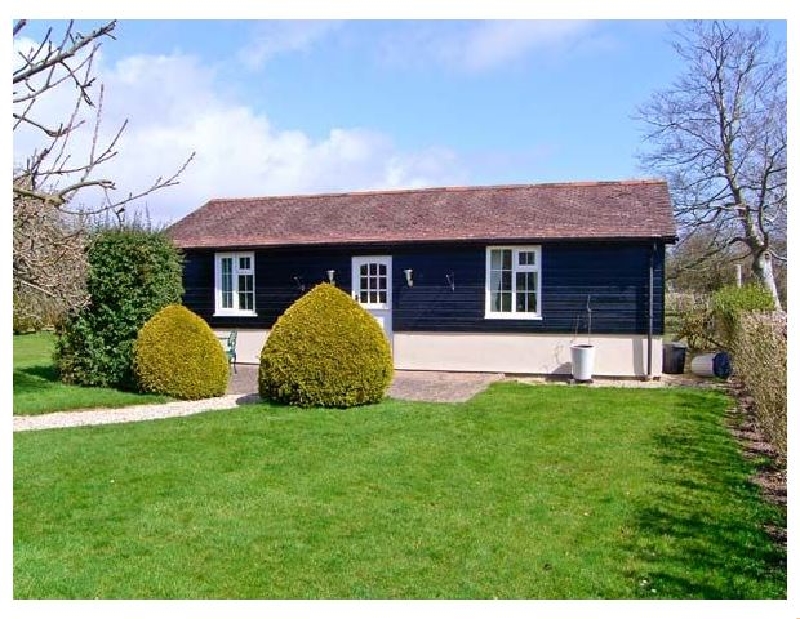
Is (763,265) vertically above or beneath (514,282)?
above

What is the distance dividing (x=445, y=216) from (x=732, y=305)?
7243 millimetres

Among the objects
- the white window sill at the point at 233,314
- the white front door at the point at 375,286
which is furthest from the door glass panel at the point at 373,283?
the white window sill at the point at 233,314

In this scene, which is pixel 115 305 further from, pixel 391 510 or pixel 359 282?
pixel 391 510

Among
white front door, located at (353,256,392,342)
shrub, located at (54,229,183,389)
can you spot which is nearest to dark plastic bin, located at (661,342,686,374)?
white front door, located at (353,256,392,342)

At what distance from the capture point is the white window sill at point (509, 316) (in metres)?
16.3

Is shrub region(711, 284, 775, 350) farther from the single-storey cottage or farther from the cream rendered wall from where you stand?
the single-storey cottage

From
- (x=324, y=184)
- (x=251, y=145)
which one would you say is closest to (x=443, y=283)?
(x=324, y=184)

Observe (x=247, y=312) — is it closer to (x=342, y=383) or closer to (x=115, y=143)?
(x=342, y=383)

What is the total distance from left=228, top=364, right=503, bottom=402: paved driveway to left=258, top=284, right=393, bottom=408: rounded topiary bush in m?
1.31

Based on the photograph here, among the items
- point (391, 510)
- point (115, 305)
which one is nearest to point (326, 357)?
point (115, 305)

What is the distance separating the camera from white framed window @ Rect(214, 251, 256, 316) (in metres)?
18.8

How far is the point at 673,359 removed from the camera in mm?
16750

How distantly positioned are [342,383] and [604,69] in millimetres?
6872

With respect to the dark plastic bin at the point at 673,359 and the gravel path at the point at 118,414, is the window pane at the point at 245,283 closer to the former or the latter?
the gravel path at the point at 118,414
